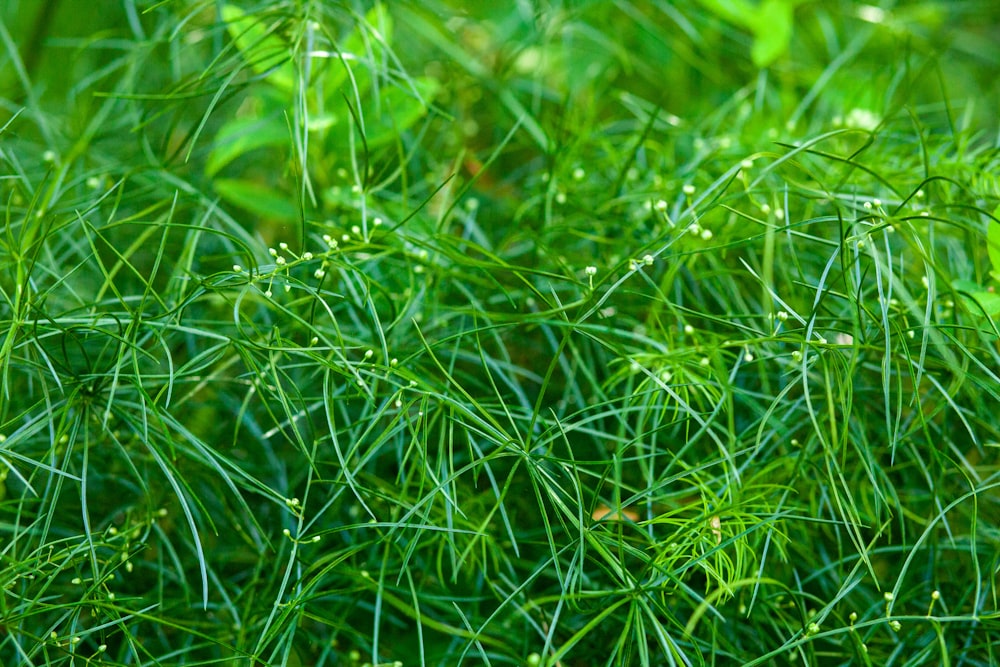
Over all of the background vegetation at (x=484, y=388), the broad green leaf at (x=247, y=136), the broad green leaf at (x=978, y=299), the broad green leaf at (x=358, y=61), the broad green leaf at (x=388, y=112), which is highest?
the broad green leaf at (x=358, y=61)

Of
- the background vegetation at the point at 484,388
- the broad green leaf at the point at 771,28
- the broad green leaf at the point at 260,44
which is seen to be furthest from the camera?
the broad green leaf at the point at 771,28

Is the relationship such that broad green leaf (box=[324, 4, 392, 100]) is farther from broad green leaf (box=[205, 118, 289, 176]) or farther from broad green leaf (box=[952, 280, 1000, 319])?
broad green leaf (box=[952, 280, 1000, 319])

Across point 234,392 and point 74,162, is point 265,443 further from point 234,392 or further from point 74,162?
point 74,162

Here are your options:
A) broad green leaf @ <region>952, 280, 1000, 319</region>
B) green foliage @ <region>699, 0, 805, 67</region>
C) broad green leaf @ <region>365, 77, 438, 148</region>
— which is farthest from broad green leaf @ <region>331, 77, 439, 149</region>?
broad green leaf @ <region>952, 280, 1000, 319</region>

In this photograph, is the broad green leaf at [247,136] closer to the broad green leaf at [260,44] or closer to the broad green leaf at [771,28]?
the broad green leaf at [260,44]

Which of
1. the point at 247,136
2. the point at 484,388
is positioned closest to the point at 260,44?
the point at 247,136

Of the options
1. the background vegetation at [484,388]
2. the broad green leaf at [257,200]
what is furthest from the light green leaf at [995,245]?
the broad green leaf at [257,200]

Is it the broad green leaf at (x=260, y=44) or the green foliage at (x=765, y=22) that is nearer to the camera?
the broad green leaf at (x=260, y=44)
